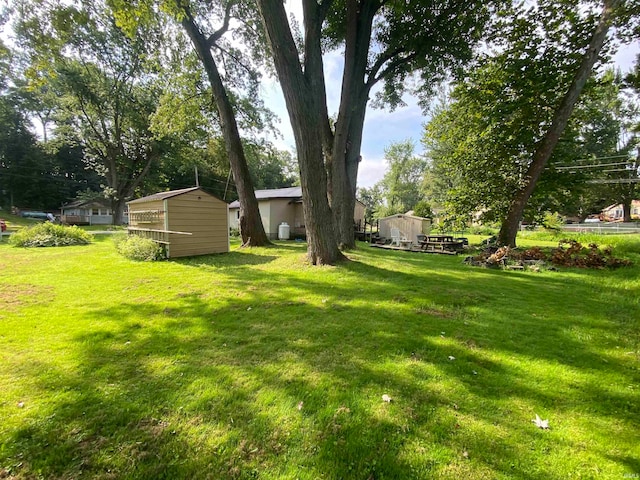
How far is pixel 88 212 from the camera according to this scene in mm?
37750

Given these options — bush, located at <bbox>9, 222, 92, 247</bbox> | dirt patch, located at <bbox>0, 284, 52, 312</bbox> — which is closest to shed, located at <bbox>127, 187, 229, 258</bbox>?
dirt patch, located at <bbox>0, 284, 52, 312</bbox>

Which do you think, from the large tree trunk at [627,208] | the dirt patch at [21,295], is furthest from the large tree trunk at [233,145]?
the large tree trunk at [627,208]

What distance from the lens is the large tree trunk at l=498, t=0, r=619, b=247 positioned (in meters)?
8.05

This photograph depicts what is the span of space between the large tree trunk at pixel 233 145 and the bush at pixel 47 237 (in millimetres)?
8285

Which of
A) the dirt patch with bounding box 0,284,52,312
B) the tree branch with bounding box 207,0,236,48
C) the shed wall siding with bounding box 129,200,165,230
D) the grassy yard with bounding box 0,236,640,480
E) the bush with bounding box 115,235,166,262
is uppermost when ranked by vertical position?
the tree branch with bounding box 207,0,236,48

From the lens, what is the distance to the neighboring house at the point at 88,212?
36812mm

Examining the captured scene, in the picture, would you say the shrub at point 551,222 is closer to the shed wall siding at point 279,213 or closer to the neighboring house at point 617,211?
the shed wall siding at point 279,213

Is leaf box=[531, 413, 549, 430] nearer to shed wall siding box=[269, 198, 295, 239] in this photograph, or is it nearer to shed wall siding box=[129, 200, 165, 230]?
shed wall siding box=[129, 200, 165, 230]

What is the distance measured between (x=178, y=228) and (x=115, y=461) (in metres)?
8.53

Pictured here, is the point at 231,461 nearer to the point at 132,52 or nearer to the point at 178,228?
the point at 178,228

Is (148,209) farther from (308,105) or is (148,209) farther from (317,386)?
(317,386)

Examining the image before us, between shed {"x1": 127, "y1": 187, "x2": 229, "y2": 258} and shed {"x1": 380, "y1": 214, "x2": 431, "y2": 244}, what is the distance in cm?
983

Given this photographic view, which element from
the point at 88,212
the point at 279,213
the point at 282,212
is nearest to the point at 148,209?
the point at 279,213

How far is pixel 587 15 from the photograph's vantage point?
28.6 feet
